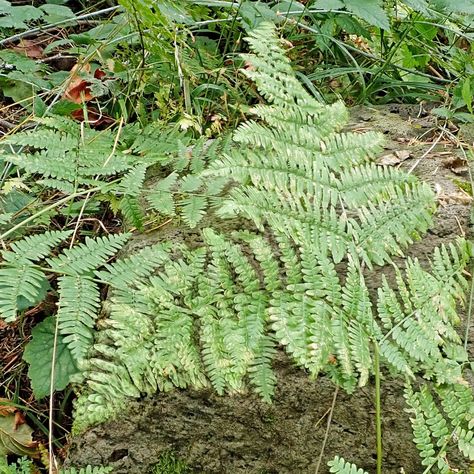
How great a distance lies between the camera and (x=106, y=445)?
1796 millimetres

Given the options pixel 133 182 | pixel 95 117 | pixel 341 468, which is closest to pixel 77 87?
pixel 95 117

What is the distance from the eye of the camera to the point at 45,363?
1958 millimetres

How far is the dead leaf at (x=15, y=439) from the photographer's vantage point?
1959mm

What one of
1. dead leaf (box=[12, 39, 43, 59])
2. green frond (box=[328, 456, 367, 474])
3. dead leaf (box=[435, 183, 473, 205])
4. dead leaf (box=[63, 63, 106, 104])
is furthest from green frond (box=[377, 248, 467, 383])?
dead leaf (box=[12, 39, 43, 59])

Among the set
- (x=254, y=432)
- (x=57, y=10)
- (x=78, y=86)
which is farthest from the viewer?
(x=57, y=10)

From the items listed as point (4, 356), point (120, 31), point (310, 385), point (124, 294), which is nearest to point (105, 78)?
point (120, 31)

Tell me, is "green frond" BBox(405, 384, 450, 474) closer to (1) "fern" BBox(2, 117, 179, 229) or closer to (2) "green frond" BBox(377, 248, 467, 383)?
(2) "green frond" BBox(377, 248, 467, 383)

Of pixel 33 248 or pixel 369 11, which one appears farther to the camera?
pixel 369 11

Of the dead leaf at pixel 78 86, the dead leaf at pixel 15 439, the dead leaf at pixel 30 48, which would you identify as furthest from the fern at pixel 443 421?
the dead leaf at pixel 30 48

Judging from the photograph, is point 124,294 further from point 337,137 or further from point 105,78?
point 105,78

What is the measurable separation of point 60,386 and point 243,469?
0.63 meters

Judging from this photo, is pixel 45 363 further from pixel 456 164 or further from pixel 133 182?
pixel 456 164

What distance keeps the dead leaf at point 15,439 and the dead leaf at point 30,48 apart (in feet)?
6.34

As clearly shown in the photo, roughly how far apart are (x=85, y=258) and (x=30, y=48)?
2025 millimetres
